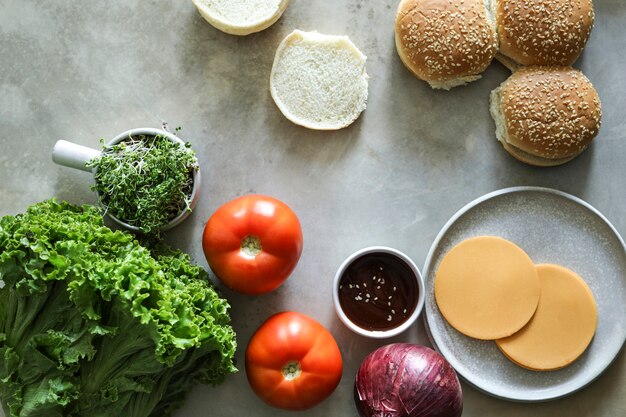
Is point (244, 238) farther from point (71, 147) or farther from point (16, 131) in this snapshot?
point (16, 131)

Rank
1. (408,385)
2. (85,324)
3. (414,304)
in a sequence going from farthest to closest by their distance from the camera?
(414,304)
(408,385)
(85,324)

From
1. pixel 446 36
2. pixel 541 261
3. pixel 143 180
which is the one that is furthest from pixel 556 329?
pixel 143 180

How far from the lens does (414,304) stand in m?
1.76

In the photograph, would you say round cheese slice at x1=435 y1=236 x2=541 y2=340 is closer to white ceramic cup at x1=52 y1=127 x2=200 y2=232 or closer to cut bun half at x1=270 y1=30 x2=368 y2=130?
cut bun half at x1=270 y1=30 x2=368 y2=130

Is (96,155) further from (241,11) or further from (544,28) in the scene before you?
(544,28)

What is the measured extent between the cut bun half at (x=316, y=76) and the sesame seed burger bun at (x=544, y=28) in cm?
38

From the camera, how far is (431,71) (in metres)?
1.78

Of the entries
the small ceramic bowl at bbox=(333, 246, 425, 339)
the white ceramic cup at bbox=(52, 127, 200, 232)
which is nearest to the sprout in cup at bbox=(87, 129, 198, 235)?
the white ceramic cup at bbox=(52, 127, 200, 232)

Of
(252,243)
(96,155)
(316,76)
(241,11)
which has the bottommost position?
(252,243)

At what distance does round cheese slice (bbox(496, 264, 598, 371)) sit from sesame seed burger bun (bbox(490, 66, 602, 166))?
34 centimetres

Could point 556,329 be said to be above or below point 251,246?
below

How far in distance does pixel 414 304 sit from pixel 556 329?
1.24 ft

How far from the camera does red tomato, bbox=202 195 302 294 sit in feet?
5.39

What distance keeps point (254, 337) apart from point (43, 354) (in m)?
0.50
